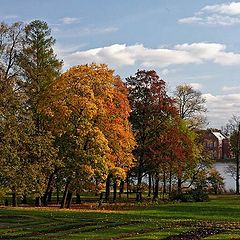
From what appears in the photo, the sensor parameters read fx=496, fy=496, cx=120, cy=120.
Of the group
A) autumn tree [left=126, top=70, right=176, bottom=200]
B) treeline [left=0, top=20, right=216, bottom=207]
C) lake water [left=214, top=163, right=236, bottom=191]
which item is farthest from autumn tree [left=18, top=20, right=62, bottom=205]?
lake water [left=214, top=163, right=236, bottom=191]

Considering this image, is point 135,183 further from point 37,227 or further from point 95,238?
point 95,238

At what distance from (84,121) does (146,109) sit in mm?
15125

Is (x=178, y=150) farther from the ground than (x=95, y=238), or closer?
farther from the ground

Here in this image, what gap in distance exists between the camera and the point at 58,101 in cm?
3847

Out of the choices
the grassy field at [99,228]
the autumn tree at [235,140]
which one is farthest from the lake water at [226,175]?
the grassy field at [99,228]

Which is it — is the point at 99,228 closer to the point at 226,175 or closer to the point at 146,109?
the point at 146,109

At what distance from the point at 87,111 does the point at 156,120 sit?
52.2 feet

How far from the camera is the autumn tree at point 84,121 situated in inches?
1503

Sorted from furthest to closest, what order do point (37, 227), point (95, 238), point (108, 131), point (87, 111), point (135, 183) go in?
1. point (135, 183)
2. point (108, 131)
3. point (87, 111)
4. point (37, 227)
5. point (95, 238)

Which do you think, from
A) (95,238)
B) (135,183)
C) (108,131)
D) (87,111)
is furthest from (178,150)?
(95,238)

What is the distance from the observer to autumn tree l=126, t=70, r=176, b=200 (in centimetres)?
5212

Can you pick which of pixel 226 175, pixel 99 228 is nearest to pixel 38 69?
pixel 99 228

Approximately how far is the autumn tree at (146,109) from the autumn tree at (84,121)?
11.0 m

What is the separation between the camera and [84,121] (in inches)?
1500
